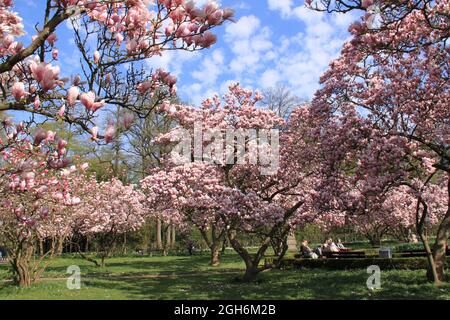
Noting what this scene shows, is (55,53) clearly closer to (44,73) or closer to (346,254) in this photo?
(44,73)

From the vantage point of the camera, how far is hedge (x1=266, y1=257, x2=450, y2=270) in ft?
52.7

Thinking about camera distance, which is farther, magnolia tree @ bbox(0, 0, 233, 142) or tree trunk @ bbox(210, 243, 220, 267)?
tree trunk @ bbox(210, 243, 220, 267)

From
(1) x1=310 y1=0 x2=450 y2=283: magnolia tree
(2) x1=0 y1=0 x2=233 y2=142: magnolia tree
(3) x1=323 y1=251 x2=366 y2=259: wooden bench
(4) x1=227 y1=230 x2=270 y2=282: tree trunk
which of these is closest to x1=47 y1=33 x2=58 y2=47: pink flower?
(2) x1=0 y1=0 x2=233 y2=142: magnolia tree

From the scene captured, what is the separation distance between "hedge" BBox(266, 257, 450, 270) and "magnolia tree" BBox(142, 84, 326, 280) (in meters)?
3.03

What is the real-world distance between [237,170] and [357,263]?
6.50 m

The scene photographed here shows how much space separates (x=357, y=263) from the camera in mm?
17984

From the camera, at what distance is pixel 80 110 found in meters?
3.77

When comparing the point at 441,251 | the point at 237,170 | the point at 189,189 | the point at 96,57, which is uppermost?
the point at 237,170

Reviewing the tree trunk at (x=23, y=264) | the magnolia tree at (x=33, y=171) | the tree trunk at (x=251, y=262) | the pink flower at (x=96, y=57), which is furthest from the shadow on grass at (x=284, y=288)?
the pink flower at (x=96, y=57)

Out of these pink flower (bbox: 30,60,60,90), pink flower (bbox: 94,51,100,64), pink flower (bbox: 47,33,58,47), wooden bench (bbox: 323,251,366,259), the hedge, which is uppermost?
pink flower (bbox: 47,33,58,47)

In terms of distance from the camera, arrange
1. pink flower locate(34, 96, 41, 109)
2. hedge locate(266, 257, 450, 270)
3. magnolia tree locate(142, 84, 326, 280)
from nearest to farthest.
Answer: pink flower locate(34, 96, 41, 109) → magnolia tree locate(142, 84, 326, 280) → hedge locate(266, 257, 450, 270)

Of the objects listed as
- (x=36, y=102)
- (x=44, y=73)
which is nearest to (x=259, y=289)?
(x=36, y=102)

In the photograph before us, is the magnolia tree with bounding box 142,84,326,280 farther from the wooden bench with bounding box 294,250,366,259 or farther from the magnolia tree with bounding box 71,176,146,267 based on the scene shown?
the magnolia tree with bounding box 71,176,146,267
